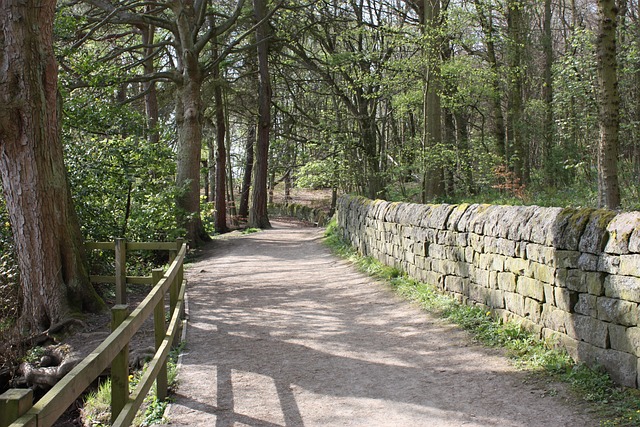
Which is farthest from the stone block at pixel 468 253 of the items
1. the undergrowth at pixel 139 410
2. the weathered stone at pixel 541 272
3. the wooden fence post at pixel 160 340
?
the wooden fence post at pixel 160 340

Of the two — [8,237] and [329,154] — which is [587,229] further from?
[329,154]

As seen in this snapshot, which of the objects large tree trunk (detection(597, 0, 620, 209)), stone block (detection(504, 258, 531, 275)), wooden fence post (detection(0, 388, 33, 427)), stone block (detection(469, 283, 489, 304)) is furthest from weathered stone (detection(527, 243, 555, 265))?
wooden fence post (detection(0, 388, 33, 427))

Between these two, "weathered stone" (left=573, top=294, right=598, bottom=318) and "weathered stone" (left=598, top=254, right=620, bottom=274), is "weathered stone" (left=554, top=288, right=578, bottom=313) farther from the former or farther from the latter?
"weathered stone" (left=598, top=254, right=620, bottom=274)

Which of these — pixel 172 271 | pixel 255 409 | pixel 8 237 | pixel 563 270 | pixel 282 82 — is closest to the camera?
pixel 255 409

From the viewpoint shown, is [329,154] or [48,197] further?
[329,154]

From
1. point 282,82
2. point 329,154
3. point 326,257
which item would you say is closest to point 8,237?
point 326,257

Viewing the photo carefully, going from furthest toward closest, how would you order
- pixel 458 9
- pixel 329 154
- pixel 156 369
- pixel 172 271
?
1. pixel 329 154
2. pixel 458 9
3. pixel 172 271
4. pixel 156 369

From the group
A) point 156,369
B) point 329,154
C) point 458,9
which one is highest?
point 458,9

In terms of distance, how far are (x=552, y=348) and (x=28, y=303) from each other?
7.05 meters

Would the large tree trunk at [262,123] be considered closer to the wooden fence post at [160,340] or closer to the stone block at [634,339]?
the wooden fence post at [160,340]

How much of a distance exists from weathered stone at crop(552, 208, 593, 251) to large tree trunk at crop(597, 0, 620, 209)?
3428mm

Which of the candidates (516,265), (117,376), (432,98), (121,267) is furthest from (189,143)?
(117,376)

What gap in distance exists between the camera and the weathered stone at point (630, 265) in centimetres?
459

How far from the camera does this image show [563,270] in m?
5.59
